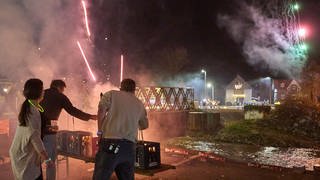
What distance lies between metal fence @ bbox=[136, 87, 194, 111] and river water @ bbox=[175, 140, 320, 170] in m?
3.46

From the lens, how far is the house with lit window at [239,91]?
202 ft

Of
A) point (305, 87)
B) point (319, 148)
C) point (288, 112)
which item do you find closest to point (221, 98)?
point (305, 87)

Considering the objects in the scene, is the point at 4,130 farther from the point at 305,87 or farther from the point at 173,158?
the point at 305,87

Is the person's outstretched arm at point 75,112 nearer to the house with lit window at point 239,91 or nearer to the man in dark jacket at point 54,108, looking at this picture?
the man in dark jacket at point 54,108

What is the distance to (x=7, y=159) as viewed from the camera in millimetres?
9484

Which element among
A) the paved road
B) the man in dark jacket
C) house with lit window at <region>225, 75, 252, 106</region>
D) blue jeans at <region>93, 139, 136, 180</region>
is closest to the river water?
the paved road

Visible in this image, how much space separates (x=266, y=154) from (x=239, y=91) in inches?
2006

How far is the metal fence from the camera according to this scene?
701 inches

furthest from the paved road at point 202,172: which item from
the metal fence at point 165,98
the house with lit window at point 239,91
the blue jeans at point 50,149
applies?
the house with lit window at point 239,91

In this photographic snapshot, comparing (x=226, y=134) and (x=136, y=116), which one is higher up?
(x=136, y=116)

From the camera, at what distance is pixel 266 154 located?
1259 centimetres

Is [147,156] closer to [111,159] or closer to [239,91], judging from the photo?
[111,159]

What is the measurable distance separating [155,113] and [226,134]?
139 inches

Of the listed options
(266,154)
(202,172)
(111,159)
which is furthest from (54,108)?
(266,154)
